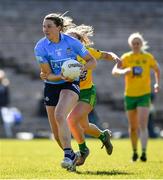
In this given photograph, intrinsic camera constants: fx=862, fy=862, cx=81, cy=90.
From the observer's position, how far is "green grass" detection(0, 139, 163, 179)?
996 cm

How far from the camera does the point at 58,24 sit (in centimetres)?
1058

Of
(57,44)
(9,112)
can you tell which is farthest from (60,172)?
(9,112)

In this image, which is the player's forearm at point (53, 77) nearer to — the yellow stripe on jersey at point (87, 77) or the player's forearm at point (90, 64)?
the player's forearm at point (90, 64)

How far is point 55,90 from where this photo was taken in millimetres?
10641

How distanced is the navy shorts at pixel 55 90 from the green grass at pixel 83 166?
87cm

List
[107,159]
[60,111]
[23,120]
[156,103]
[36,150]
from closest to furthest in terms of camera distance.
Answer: [60,111], [107,159], [36,150], [23,120], [156,103]

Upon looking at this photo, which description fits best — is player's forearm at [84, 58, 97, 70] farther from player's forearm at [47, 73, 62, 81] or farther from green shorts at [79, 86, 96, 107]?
green shorts at [79, 86, 96, 107]

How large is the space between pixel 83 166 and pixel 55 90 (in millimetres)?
1528

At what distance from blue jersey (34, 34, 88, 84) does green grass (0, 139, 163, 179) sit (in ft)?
3.99

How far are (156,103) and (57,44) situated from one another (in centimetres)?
1801

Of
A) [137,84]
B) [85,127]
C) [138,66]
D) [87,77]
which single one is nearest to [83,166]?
[85,127]

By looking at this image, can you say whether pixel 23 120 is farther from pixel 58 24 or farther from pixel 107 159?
pixel 58 24

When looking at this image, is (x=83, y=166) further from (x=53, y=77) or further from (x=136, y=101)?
(x=136, y=101)

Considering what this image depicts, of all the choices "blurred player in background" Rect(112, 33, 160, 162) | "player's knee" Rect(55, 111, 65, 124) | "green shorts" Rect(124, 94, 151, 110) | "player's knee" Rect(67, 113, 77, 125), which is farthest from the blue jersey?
"green shorts" Rect(124, 94, 151, 110)
